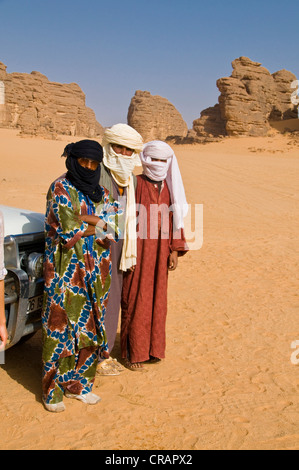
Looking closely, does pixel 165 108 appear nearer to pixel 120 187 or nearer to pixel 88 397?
pixel 120 187

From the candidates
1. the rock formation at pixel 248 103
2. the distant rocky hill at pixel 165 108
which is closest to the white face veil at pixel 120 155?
the distant rocky hill at pixel 165 108

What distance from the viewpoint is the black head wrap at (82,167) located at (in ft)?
8.92

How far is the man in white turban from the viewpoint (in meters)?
3.12

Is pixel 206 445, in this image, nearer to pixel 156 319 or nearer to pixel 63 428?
pixel 63 428

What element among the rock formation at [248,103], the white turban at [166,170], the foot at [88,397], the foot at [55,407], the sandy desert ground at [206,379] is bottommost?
the sandy desert ground at [206,379]

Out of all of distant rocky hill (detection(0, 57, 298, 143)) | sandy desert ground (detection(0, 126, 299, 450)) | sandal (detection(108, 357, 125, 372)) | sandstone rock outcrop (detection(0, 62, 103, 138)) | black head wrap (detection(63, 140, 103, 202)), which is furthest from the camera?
sandstone rock outcrop (detection(0, 62, 103, 138))

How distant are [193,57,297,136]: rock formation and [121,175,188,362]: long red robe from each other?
123ft

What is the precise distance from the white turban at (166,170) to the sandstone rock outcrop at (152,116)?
63646 millimetres

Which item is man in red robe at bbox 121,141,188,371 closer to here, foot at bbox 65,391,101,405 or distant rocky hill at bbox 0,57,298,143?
foot at bbox 65,391,101,405

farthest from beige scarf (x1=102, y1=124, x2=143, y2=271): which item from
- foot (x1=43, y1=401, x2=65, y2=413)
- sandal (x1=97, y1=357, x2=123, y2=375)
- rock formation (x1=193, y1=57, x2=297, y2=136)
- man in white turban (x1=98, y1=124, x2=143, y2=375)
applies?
rock formation (x1=193, y1=57, x2=297, y2=136)

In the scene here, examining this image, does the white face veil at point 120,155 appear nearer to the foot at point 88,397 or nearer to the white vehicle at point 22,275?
the white vehicle at point 22,275

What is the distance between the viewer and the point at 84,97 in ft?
234
